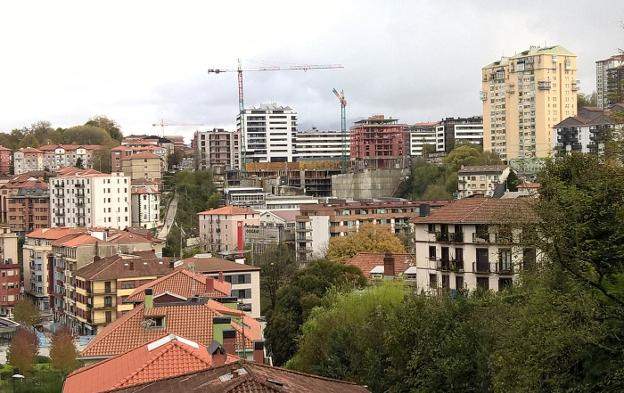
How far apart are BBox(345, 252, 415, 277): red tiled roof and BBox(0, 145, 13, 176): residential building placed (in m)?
102

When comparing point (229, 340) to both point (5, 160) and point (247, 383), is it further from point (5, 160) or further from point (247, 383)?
point (5, 160)

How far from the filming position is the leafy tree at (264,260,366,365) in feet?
139

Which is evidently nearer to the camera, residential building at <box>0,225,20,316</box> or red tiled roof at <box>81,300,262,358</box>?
red tiled roof at <box>81,300,262,358</box>

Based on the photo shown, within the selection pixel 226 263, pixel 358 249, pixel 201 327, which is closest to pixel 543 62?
pixel 358 249

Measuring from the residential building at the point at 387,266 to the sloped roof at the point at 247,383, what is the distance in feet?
85.0

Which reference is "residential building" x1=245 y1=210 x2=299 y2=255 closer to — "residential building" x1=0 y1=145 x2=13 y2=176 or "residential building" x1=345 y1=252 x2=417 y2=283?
"residential building" x1=345 y1=252 x2=417 y2=283

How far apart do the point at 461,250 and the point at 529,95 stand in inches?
3702

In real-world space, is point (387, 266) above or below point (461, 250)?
below

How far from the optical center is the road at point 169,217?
106 m

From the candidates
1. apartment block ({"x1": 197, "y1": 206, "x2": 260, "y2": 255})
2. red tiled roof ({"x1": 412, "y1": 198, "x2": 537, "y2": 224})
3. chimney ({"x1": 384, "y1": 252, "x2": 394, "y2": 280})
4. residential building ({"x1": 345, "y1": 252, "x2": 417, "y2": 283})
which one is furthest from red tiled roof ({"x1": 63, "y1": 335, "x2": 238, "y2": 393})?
apartment block ({"x1": 197, "y1": 206, "x2": 260, "y2": 255})

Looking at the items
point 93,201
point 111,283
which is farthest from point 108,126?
point 111,283

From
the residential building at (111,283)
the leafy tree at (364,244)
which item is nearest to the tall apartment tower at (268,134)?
the leafy tree at (364,244)

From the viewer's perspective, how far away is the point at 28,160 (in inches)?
5738

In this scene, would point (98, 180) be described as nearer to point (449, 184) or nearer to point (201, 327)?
point (449, 184)
